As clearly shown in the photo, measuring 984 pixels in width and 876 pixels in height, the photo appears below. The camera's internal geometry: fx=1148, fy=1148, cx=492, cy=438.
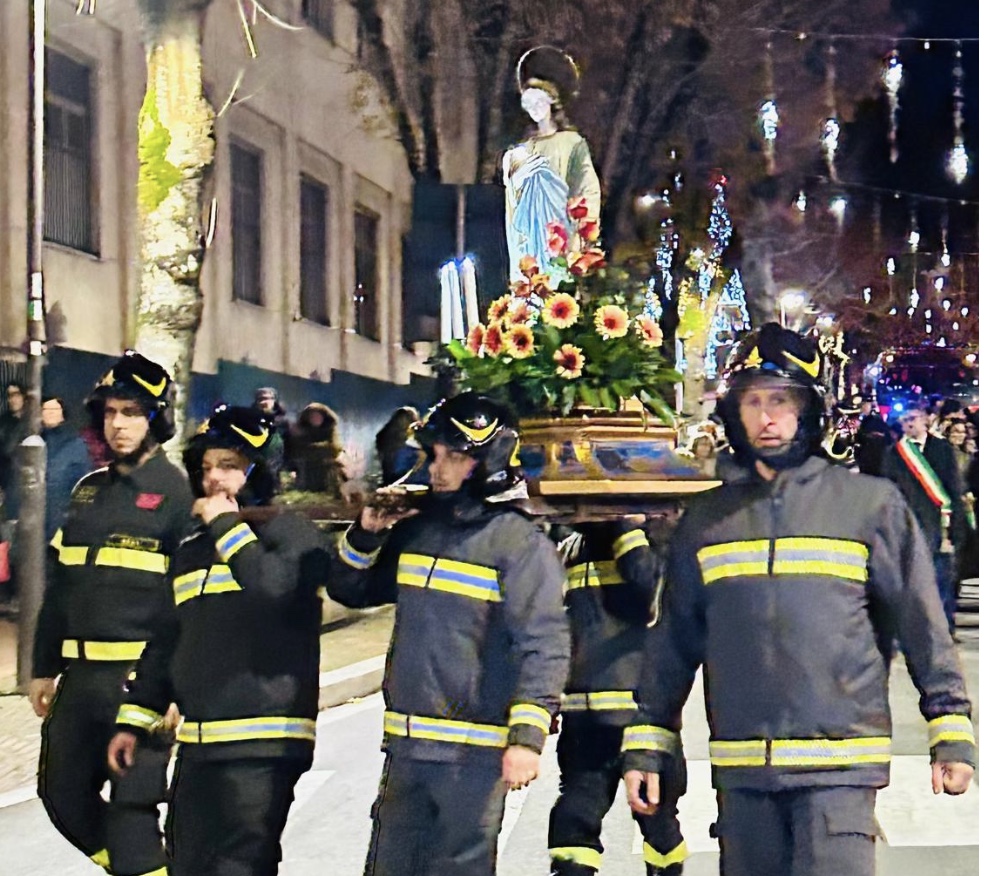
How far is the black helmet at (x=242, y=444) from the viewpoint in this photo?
3.02m

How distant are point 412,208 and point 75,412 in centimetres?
111

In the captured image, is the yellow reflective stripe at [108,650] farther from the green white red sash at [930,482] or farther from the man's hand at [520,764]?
the green white red sash at [930,482]

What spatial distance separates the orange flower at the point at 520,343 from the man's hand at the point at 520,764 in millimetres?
1032

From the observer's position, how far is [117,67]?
3277 mm

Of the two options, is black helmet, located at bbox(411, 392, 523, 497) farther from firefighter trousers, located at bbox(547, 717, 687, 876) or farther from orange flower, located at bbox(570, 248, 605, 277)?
firefighter trousers, located at bbox(547, 717, 687, 876)

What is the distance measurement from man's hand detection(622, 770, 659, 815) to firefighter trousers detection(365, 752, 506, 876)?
0.31m

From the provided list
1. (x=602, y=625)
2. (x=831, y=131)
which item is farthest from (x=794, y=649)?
(x=831, y=131)

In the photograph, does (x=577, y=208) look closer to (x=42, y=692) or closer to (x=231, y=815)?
(x=231, y=815)

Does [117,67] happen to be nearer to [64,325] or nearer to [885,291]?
[64,325]

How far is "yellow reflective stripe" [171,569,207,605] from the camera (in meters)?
2.96

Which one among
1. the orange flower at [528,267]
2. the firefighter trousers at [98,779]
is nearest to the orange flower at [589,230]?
the orange flower at [528,267]

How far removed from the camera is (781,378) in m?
2.67

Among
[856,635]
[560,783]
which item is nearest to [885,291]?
[856,635]

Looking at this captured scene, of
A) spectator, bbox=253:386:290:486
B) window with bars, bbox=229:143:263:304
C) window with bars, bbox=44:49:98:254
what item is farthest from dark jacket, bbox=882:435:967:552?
window with bars, bbox=44:49:98:254
